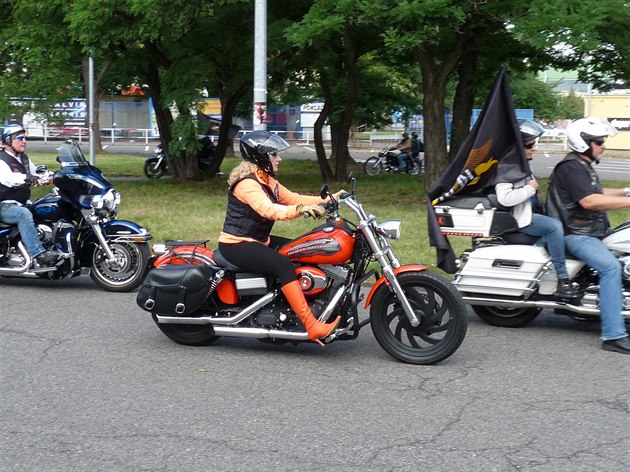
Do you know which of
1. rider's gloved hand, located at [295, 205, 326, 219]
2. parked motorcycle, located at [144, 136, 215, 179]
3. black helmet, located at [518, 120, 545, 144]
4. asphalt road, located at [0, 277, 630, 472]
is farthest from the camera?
parked motorcycle, located at [144, 136, 215, 179]

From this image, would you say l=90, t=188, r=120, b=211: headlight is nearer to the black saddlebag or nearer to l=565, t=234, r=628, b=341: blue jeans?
the black saddlebag

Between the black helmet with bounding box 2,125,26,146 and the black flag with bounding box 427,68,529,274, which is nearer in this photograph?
the black flag with bounding box 427,68,529,274

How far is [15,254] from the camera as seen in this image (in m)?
9.42

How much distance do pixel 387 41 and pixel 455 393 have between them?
9.02 meters

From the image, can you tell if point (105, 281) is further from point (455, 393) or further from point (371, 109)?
point (371, 109)

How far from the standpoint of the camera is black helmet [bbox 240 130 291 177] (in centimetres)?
664

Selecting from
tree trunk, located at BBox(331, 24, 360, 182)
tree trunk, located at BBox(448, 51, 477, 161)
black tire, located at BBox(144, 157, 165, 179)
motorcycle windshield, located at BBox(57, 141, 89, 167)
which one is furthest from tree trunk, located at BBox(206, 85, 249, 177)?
motorcycle windshield, located at BBox(57, 141, 89, 167)

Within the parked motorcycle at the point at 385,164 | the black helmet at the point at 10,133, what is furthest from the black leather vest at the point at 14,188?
the parked motorcycle at the point at 385,164

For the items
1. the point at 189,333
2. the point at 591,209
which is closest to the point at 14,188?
the point at 189,333

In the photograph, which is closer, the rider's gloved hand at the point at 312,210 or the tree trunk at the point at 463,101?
the rider's gloved hand at the point at 312,210

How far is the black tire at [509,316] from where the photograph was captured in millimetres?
7773

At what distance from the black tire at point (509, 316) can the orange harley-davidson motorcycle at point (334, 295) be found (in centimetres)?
119

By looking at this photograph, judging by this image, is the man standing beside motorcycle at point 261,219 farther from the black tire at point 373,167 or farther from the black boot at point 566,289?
the black tire at point 373,167

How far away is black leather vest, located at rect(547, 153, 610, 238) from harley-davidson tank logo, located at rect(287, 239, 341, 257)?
2.08m
